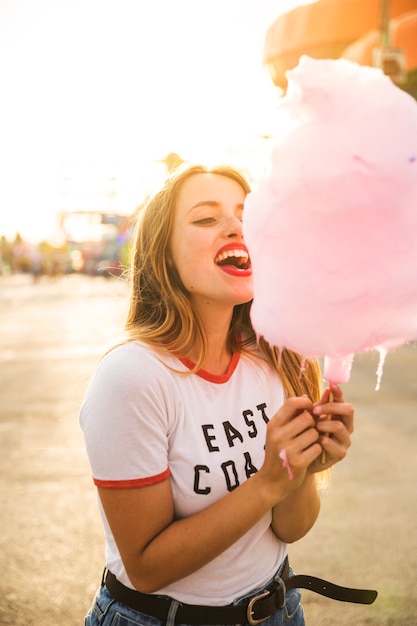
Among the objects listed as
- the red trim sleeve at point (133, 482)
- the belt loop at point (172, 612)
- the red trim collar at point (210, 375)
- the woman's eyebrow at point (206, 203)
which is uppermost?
the woman's eyebrow at point (206, 203)

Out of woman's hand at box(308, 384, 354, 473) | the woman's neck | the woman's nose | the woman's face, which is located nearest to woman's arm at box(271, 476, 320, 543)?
woman's hand at box(308, 384, 354, 473)

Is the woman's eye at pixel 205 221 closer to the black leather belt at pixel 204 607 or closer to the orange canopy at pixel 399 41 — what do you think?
the black leather belt at pixel 204 607

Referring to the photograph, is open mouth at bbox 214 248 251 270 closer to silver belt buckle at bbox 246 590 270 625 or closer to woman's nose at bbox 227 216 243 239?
woman's nose at bbox 227 216 243 239

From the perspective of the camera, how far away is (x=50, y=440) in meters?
5.16

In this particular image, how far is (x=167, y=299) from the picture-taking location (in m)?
1.69


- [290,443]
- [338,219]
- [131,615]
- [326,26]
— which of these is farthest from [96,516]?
[326,26]

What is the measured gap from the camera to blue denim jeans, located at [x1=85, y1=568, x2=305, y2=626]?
4.84 feet

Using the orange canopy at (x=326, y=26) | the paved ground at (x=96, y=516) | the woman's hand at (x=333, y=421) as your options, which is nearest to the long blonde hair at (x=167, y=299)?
the paved ground at (x=96, y=516)

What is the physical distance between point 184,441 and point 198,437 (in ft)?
0.12

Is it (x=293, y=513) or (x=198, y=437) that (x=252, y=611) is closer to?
(x=293, y=513)

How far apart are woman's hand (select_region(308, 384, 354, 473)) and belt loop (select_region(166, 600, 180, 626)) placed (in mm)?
506

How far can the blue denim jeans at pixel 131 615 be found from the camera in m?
1.47

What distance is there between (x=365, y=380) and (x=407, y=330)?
19.9 ft

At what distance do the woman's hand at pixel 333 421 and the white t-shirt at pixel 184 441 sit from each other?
0.25 metres
